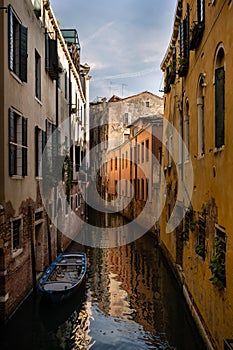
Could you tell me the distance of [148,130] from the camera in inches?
942

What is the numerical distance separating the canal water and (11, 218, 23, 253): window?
132cm

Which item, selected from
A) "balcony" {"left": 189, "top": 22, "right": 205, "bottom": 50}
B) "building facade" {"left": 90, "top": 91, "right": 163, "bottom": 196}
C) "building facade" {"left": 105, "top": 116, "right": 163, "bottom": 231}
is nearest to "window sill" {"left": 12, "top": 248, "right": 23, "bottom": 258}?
"balcony" {"left": 189, "top": 22, "right": 205, "bottom": 50}

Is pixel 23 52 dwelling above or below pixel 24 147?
above

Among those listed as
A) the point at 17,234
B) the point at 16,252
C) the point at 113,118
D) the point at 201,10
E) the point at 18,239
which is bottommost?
the point at 16,252

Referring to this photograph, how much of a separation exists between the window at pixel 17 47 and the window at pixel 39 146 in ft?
7.43

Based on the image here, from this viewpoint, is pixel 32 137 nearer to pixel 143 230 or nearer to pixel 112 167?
pixel 143 230

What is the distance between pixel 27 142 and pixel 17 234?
2.21 m

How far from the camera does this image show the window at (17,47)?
29.8ft

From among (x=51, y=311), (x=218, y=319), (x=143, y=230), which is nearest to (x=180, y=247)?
(x=51, y=311)

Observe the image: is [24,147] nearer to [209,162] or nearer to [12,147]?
[12,147]

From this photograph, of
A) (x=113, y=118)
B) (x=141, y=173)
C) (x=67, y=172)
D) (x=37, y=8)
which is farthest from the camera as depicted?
(x=113, y=118)

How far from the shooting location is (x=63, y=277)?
12250 millimetres

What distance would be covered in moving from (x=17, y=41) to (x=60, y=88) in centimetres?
685

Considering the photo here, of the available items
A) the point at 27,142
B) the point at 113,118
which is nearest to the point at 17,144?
the point at 27,142
